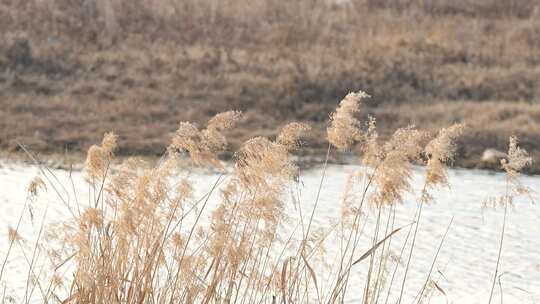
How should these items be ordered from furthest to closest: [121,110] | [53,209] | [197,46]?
[197,46]
[121,110]
[53,209]

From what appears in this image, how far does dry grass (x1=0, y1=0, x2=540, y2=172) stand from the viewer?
13.6m

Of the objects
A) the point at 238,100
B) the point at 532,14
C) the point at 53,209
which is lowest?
the point at 53,209

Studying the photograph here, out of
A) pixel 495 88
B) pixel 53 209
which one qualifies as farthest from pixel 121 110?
pixel 495 88

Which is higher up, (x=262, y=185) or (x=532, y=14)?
(x=532, y=14)

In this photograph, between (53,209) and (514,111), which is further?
(514,111)

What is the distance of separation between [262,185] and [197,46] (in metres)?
14.9

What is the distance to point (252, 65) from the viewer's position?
54.6ft

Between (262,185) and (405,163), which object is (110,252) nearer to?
(262,185)

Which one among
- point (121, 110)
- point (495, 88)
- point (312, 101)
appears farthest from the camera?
point (495, 88)

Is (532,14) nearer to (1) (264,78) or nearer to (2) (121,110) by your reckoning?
(1) (264,78)

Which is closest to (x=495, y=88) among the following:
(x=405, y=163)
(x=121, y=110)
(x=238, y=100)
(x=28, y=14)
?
(x=238, y=100)

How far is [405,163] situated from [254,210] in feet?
1.78

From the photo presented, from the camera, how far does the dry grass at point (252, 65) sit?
13.6 metres

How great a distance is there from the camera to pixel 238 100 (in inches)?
587
